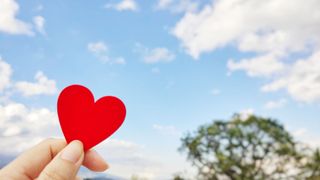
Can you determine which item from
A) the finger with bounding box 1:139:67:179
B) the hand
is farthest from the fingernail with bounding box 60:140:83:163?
the finger with bounding box 1:139:67:179

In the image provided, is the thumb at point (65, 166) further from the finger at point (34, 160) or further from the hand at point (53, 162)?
the finger at point (34, 160)

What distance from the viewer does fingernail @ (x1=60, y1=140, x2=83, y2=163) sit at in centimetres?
176

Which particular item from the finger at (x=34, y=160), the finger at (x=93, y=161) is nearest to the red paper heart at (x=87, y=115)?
the finger at (x=93, y=161)

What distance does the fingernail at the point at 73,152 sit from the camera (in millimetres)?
1764

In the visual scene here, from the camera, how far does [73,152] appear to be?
5.84ft

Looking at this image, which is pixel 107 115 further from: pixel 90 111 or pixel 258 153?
pixel 258 153

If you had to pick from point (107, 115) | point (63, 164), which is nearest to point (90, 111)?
point (107, 115)

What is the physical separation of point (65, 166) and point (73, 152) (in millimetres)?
62

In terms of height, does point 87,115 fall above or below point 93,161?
above

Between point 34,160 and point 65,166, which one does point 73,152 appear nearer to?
point 65,166

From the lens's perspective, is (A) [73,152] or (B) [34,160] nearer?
(A) [73,152]

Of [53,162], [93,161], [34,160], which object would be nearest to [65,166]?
[53,162]

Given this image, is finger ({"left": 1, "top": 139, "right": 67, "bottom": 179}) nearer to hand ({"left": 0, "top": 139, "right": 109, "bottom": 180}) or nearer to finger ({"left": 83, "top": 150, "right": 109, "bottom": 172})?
hand ({"left": 0, "top": 139, "right": 109, "bottom": 180})

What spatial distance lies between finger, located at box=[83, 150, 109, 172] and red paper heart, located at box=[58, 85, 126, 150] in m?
0.03
